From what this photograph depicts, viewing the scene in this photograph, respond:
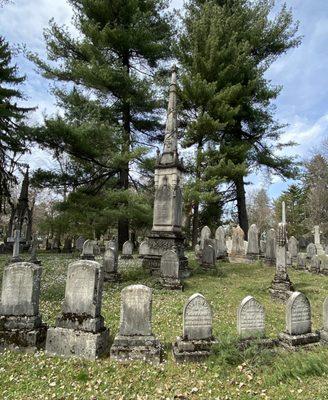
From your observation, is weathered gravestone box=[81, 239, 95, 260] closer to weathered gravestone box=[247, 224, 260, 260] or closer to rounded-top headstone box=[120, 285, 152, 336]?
rounded-top headstone box=[120, 285, 152, 336]

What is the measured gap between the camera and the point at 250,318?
5.43 meters

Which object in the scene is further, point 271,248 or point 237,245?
point 237,245

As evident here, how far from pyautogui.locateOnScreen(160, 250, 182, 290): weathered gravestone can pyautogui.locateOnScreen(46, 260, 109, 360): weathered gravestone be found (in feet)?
14.4

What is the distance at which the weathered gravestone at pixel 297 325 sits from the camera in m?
5.38

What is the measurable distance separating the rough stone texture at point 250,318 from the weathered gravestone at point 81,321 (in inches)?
84.2

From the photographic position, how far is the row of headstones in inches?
197

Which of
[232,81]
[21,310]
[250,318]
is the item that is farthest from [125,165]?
[250,318]

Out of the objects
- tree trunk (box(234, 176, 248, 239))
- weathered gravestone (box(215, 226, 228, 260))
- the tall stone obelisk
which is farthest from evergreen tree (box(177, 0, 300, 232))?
the tall stone obelisk

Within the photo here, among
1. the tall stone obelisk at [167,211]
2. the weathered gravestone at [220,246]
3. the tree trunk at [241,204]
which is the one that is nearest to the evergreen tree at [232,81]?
the tree trunk at [241,204]

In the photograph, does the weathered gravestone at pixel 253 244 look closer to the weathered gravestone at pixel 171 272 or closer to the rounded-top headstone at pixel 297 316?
the weathered gravestone at pixel 171 272

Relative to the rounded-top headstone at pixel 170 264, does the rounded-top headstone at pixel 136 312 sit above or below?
below

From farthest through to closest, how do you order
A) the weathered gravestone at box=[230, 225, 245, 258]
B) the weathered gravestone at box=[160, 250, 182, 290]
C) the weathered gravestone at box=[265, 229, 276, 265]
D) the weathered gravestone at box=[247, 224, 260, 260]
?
1. the weathered gravestone at box=[230, 225, 245, 258]
2. the weathered gravestone at box=[247, 224, 260, 260]
3. the weathered gravestone at box=[265, 229, 276, 265]
4. the weathered gravestone at box=[160, 250, 182, 290]

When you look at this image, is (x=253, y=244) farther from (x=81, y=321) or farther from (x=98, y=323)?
(x=81, y=321)

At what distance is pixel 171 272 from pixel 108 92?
14441mm
